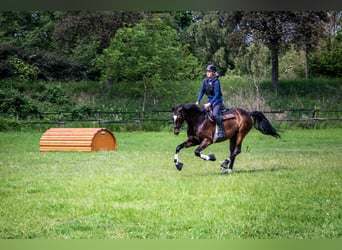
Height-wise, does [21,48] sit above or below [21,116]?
above

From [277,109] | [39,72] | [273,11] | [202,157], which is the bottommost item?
[202,157]

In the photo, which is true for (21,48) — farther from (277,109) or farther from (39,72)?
(277,109)

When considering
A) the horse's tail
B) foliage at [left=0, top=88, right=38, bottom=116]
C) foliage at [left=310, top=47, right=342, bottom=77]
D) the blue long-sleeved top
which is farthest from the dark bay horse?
foliage at [left=0, top=88, right=38, bottom=116]

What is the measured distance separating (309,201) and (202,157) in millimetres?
1026

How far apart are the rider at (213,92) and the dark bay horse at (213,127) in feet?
0.20

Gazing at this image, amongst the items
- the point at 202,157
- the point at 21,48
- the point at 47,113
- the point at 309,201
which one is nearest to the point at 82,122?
the point at 47,113

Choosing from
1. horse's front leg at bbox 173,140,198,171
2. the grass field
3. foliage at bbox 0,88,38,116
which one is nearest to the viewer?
the grass field

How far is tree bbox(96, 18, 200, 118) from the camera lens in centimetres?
614

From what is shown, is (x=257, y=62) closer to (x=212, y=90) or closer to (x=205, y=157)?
(x=212, y=90)

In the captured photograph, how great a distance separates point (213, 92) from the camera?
19.5 ft

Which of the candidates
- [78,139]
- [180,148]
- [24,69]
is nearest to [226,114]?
[180,148]

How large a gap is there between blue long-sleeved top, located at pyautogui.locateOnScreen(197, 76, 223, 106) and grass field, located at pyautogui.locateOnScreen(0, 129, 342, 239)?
0.43m

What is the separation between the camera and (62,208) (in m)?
5.58

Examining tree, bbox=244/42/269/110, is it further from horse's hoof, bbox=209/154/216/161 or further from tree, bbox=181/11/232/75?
horse's hoof, bbox=209/154/216/161
